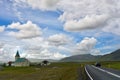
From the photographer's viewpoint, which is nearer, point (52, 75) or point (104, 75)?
point (104, 75)

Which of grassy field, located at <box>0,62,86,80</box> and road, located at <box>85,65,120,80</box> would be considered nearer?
road, located at <box>85,65,120,80</box>

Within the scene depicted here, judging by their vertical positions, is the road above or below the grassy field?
below

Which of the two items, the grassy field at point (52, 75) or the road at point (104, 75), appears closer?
the road at point (104, 75)

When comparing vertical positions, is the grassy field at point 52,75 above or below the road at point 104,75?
above

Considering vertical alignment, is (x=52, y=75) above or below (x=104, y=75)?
above
